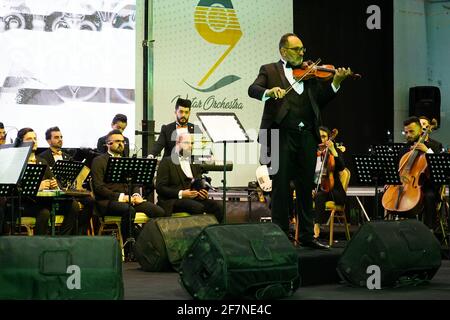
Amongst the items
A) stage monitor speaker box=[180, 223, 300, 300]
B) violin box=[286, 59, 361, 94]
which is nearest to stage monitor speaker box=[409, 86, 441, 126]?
violin box=[286, 59, 361, 94]

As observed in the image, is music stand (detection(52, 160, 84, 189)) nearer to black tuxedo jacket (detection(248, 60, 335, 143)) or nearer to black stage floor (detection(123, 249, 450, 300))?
black stage floor (detection(123, 249, 450, 300))

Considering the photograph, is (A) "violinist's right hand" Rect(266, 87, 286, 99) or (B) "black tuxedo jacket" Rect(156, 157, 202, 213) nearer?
(A) "violinist's right hand" Rect(266, 87, 286, 99)

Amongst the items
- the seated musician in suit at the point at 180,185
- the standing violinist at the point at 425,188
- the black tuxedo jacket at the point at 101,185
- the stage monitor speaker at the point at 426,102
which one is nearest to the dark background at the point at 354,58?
the stage monitor speaker at the point at 426,102

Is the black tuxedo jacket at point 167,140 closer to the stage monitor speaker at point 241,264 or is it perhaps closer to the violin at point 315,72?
the violin at point 315,72

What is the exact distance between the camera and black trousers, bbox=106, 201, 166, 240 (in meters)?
8.63

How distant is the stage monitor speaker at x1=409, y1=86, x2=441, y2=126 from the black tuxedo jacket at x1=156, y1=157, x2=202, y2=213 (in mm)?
5658

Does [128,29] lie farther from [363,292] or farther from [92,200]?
[363,292]

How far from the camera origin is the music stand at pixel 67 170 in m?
8.52

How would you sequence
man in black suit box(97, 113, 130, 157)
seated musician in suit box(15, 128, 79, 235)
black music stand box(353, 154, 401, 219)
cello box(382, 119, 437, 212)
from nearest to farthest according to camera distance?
seated musician in suit box(15, 128, 79, 235)
black music stand box(353, 154, 401, 219)
cello box(382, 119, 437, 212)
man in black suit box(97, 113, 130, 157)

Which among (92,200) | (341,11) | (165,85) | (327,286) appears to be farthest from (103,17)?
(327,286)

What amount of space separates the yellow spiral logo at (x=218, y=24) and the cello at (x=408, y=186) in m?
3.53

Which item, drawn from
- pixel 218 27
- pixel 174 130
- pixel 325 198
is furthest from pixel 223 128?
pixel 218 27

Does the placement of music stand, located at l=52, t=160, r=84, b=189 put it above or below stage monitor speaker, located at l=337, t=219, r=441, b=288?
above

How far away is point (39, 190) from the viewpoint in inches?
318
